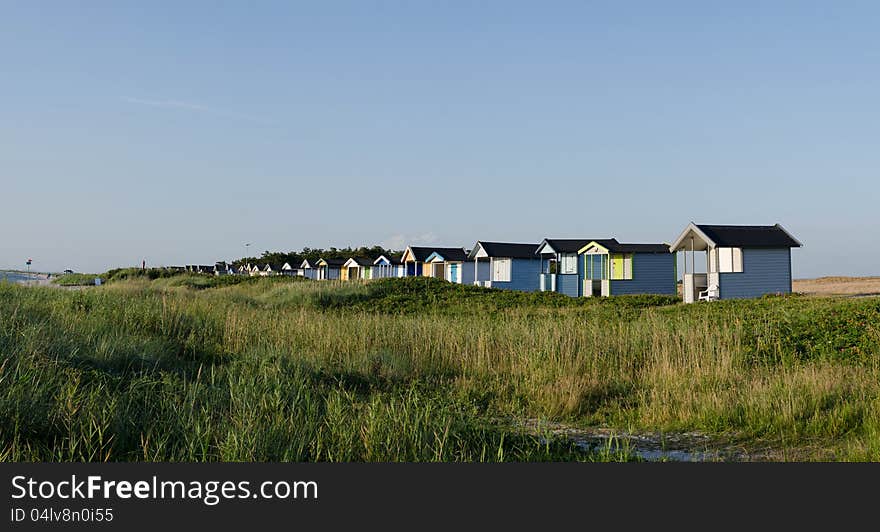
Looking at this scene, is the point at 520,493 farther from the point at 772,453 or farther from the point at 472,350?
the point at 472,350

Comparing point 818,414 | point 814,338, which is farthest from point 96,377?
point 814,338

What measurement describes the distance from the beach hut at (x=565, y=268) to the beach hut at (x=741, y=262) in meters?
7.56

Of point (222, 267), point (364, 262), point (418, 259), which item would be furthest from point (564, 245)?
point (222, 267)

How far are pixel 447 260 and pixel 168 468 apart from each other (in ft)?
131

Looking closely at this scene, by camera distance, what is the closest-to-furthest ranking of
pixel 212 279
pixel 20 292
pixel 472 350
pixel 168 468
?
pixel 168 468 < pixel 472 350 < pixel 20 292 < pixel 212 279

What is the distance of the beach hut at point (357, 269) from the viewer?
55656 millimetres

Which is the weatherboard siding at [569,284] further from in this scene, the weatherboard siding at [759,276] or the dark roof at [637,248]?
the weatherboard siding at [759,276]

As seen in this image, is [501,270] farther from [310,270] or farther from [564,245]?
[310,270]

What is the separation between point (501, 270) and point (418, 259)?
9.98 meters

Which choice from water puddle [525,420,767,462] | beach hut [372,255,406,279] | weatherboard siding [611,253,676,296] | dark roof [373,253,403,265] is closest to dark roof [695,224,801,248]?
weatherboard siding [611,253,676,296]

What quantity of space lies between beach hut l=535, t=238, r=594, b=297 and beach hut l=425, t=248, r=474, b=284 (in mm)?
6435

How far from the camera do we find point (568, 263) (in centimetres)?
3481

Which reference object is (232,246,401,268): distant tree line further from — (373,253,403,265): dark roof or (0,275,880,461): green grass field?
(0,275,880,461): green grass field

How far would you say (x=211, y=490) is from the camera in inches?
144
